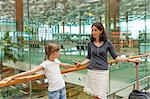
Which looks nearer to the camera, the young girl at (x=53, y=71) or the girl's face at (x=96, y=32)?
the young girl at (x=53, y=71)

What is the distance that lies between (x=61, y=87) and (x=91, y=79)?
0.48 meters

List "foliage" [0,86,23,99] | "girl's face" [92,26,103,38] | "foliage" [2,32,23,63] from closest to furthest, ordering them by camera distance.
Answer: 1. "girl's face" [92,26,103,38]
2. "foliage" [0,86,23,99]
3. "foliage" [2,32,23,63]

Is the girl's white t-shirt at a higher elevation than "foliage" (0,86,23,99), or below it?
higher

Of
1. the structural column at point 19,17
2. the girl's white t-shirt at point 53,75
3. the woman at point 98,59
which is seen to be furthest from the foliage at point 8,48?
the girl's white t-shirt at point 53,75

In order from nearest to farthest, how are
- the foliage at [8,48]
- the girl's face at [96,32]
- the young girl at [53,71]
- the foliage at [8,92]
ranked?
the young girl at [53,71] < the girl's face at [96,32] < the foliage at [8,92] < the foliage at [8,48]

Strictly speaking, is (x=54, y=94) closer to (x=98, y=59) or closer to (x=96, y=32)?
(x=98, y=59)

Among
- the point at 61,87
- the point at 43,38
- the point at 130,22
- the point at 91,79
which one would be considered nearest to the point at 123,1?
the point at 130,22

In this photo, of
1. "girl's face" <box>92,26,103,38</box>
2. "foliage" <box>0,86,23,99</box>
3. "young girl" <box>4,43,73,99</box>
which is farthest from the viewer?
"foliage" <box>0,86,23,99</box>

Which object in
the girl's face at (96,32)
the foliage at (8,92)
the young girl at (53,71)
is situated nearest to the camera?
the young girl at (53,71)

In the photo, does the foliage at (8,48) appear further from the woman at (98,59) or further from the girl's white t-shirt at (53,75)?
the girl's white t-shirt at (53,75)

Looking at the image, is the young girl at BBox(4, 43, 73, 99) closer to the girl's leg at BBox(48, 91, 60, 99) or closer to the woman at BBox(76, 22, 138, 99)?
the girl's leg at BBox(48, 91, 60, 99)

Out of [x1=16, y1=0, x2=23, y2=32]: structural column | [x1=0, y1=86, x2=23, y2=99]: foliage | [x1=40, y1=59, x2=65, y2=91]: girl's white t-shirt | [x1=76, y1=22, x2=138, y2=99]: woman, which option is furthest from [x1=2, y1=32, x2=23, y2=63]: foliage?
[x1=40, y1=59, x2=65, y2=91]: girl's white t-shirt

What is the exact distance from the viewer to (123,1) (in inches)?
221

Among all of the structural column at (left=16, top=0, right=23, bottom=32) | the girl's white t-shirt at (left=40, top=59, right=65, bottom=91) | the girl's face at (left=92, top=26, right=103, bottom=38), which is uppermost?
the structural column at (left=16, top=0, right=23, bottom=32)
